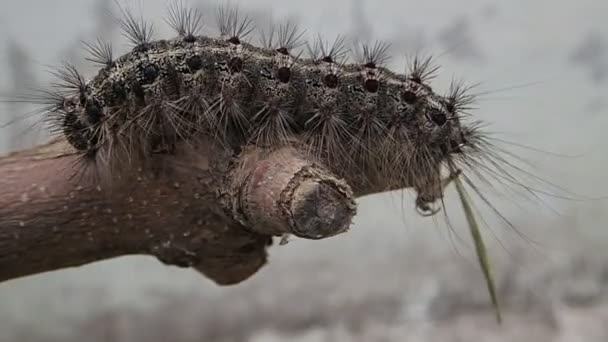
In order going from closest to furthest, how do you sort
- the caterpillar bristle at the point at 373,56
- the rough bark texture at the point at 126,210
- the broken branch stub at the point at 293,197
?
the broken branch stub at the point at 293,197
the rough bark texture at the point at 126,210
the caterpillar bristle at the point at 373,56

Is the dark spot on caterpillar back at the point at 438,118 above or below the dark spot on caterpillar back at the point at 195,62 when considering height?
below

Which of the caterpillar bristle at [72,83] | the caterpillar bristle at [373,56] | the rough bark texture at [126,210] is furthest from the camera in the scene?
the caterpillar bristle at [373,56]

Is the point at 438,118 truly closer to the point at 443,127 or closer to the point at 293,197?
the point at 443,127

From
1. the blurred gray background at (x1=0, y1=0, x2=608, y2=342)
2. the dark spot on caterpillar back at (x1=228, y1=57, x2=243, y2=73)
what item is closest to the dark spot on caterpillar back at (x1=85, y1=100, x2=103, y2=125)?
the dark spot on caterpillar back at (x1=228, y1=57, x2=243, y2=73)

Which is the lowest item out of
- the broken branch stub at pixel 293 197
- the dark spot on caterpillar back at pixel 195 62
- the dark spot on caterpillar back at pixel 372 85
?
the broken branch stub at pixel 293 197

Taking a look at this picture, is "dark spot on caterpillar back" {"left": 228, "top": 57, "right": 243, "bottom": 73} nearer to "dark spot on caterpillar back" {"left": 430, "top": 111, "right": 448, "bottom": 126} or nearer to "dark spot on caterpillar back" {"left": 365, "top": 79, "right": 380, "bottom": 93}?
"dark spot on caterpillar back" {"left": 365, "top": 79, "right": 380, "bottom": 93}

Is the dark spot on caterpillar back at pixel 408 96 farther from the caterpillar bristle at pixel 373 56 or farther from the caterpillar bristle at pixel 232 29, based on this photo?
the caterpillar bristle at pixel 232 29

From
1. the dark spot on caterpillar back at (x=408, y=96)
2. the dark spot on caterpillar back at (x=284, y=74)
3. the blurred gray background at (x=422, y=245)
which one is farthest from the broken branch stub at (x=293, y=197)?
the blurred gray background at (x=422, y=245)

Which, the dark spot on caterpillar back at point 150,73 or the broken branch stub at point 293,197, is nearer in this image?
the broken branch stub at point 293,197
